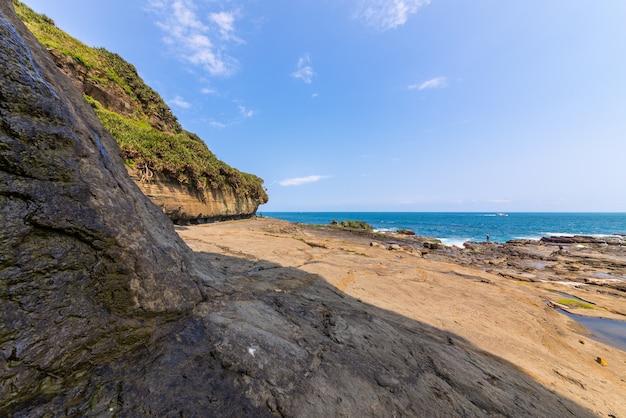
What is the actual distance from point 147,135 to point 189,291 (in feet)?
65.7

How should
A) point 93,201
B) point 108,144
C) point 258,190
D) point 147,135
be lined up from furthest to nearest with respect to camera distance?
point 258,190 → point 147,135 → point 108,144 → point 93,201

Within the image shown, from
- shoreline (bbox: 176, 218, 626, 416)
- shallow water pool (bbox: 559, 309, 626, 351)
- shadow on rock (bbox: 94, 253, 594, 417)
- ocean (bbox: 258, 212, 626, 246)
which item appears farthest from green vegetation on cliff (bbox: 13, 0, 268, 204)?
ocean (bbox: 258, 212, 626, 246)

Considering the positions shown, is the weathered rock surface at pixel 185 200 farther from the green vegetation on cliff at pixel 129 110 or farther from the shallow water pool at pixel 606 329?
the shallow water pool at pixel 606 329

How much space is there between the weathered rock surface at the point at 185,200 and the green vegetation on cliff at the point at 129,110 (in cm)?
51

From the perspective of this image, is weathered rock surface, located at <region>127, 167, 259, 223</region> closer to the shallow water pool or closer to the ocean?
the shallow water pool

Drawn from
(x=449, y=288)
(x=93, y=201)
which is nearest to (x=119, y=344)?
(x=93, y=201)

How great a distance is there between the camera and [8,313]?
170 centimetres

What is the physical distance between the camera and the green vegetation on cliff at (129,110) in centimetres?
1725

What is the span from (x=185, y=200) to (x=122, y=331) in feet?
63.3

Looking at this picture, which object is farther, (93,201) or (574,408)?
(574,408)

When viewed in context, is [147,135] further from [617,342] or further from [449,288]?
[617,342]

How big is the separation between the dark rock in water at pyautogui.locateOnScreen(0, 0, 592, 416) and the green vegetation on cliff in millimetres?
15882

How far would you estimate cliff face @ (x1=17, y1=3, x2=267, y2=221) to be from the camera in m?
17.2

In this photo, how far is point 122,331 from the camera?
2256 mm
